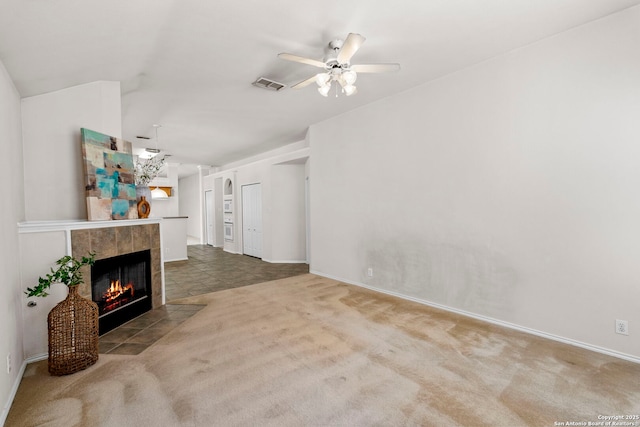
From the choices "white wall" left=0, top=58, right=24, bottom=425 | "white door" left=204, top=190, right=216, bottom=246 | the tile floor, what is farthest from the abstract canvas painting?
"white door" left=204, top=190, right=216, bottom=246

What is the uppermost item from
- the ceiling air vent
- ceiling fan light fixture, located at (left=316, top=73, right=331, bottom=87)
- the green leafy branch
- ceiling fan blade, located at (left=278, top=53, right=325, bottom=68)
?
the ceiling air vent

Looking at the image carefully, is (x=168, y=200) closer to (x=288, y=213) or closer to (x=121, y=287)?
(x=288, y=213)

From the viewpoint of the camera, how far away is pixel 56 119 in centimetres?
308

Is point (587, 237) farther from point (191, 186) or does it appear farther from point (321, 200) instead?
point (191, 186)

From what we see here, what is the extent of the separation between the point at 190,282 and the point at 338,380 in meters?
4.05

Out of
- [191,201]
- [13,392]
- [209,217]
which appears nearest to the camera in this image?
[13,392]

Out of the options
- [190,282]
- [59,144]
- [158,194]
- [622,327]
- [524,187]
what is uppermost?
[59,144]

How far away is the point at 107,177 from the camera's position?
3.29 metres

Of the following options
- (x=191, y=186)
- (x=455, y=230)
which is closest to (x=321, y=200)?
(x=455, y=230)

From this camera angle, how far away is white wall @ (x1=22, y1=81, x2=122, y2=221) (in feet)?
9.70

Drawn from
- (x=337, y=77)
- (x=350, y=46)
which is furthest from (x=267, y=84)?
(x=350, y=46)

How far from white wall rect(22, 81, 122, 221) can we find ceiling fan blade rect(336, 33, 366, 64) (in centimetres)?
275

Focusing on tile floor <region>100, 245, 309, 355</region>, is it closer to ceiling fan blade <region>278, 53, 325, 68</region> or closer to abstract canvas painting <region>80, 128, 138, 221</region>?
abstract canvas painting <region>80, 128, 138, 221</region>

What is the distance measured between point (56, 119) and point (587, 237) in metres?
5.41
